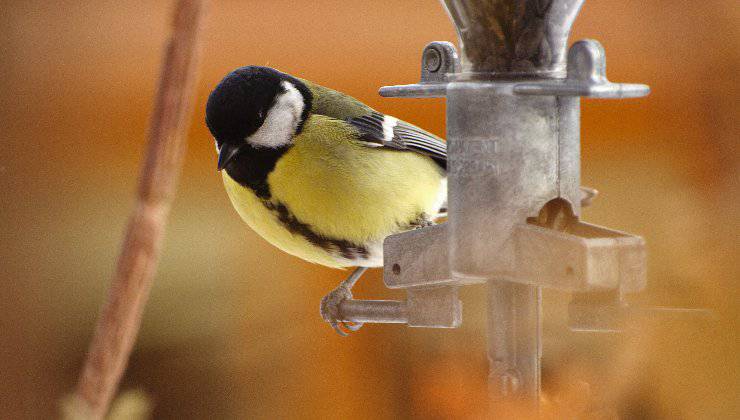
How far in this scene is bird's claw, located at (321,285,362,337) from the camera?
4.21 feet

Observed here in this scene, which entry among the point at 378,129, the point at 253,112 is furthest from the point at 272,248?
the point at 253,112

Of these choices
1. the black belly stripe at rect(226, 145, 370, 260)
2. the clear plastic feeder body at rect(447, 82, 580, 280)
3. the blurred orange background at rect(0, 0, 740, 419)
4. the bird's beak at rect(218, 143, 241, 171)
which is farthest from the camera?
the blurred orange background at rect(0, 0, 740, 419)

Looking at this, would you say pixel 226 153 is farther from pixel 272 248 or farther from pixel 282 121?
pixel 272 248

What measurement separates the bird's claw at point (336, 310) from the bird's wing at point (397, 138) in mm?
204

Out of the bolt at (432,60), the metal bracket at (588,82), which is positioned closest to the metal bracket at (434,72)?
the bolt at (432,60)

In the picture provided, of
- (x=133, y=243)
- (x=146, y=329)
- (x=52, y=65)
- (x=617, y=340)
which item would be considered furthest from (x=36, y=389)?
(x=133, y=243)

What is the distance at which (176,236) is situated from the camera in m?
2.01

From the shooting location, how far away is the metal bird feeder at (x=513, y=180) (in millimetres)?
955

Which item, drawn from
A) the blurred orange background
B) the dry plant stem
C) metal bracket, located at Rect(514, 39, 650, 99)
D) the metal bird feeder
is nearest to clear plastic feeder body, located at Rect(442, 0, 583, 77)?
the metal bird feeder

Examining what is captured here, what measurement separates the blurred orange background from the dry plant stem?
838mm

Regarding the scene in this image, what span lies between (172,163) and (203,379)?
4.12 feet

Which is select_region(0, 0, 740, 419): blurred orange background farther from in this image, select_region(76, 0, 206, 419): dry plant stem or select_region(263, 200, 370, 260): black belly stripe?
select_region(76, 0, 206, 419): dry plant stem

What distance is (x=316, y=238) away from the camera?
4.11 ft

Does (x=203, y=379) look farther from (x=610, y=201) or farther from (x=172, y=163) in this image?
(x=172, y=163)
